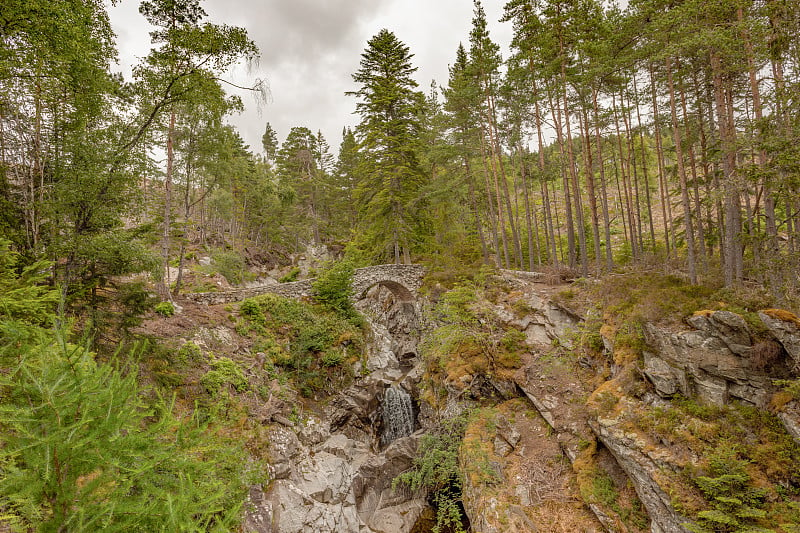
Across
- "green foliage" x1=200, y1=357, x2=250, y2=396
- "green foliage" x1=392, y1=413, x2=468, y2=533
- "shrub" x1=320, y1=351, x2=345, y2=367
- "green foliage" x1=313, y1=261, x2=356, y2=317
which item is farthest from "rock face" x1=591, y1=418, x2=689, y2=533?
"green foliage" x1=313, y1=261, x2=356, y2=317

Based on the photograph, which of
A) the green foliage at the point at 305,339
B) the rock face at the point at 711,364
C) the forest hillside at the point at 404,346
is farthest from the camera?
the green foliage at the point at 305,339

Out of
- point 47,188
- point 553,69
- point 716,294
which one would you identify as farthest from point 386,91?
point 716,294

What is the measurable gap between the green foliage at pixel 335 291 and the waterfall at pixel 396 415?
5069 millimetres

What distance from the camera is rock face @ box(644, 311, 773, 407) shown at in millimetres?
7381

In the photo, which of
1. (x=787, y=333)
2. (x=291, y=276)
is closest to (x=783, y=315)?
(x=787, y=333)

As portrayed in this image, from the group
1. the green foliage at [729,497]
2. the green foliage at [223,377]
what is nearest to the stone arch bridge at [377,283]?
the green foliage at [223,377]

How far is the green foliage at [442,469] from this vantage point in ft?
33.8

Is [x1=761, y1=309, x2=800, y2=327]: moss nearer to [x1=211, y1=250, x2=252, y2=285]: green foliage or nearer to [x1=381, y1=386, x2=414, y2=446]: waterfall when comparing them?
[x1=381, y1=386, x2=414, y2=446]: waterfall

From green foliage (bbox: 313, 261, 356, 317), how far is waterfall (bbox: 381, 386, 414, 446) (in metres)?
5.07

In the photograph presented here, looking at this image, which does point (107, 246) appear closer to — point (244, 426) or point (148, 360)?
point (148, 360)

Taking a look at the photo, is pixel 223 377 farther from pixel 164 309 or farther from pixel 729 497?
pixel 729 497

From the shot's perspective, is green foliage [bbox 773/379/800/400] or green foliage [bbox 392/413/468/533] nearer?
green foliage [bbox 773/379/800/400]

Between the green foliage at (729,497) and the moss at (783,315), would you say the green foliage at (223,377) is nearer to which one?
the green foliage at (729,497)

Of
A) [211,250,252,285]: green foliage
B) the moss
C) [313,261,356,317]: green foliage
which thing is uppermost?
[211,250,252,285]: green foliage
